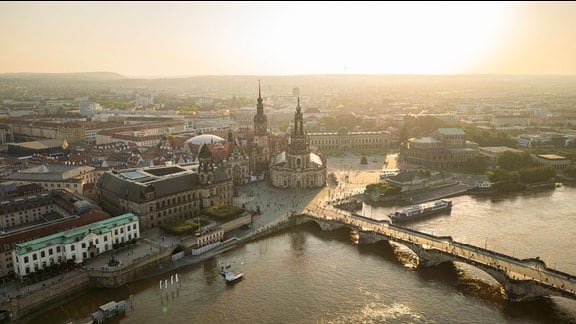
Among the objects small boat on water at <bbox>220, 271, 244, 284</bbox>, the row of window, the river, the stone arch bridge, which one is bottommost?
the river

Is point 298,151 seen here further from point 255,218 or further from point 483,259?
point 483,259

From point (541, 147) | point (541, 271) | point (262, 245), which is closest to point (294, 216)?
point (262, 245)

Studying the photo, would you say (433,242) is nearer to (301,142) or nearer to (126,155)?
(301,142)

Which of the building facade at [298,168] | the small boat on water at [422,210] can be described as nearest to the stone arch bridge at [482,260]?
the small boat on water at [422,210]

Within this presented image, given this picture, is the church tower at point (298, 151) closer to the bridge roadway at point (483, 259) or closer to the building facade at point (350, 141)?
the bridge roadway at point (483, 259)

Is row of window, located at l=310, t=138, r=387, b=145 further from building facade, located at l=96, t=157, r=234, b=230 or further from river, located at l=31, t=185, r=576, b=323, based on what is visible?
river, located at l=31, t=185, r=576, b=323

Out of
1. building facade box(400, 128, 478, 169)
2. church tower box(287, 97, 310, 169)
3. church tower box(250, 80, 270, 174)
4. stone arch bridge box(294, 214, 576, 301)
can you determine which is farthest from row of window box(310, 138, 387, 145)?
stone arch bridge box(294, 214, 576, 301)
